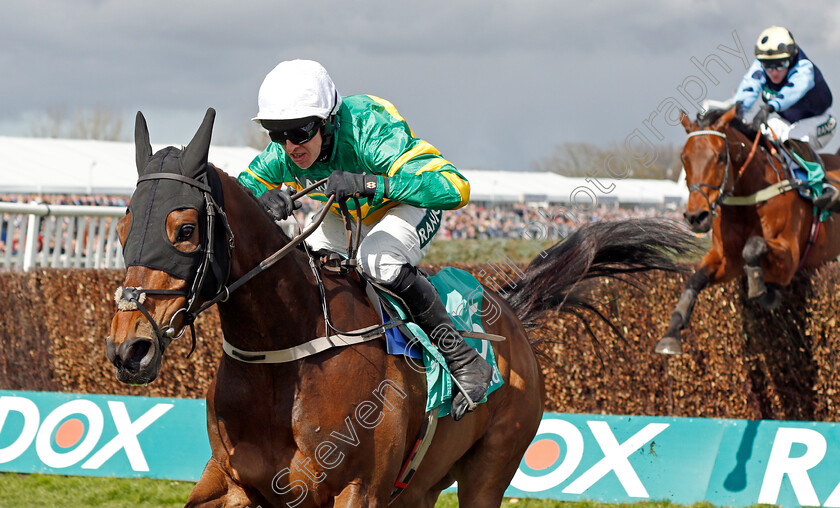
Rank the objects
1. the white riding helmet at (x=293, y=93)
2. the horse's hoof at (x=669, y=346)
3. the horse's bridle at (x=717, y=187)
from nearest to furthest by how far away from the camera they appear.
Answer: the white riding helmet at (x=293, y=93), the horse's hoof at (x=669, y=346), the horse's bridle at (x=717, y=187)

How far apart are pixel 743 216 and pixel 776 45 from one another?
138 centimetres

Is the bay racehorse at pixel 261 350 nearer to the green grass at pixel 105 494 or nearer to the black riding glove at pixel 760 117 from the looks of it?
the green grass at pixel 105 494

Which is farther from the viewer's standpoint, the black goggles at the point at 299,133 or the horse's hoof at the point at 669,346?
the horse's hoof at the point at 669,346

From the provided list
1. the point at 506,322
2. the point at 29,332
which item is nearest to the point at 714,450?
the point at 506,322

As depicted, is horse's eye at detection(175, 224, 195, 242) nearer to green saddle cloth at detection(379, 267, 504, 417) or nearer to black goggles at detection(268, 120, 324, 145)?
black goggles at detection(268, 120, 324, 145)

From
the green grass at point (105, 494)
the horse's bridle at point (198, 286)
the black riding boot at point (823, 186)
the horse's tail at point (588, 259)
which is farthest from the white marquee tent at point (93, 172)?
the horse's bridle at point (198, 286)

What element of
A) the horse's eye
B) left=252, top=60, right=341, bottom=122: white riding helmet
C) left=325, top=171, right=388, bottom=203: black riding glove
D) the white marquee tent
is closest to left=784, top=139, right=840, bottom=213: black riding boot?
left=325, top=171, right=388, bottom=203: black riding glove

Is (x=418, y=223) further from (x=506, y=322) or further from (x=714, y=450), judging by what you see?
(x=714, y=450)

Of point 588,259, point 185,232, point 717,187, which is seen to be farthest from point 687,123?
point 185,232

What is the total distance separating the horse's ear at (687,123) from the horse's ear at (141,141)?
465cm

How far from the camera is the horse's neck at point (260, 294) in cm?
268

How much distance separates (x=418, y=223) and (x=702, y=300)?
12.4ft

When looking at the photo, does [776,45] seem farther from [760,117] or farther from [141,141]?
[141,141]

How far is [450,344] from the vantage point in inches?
126
